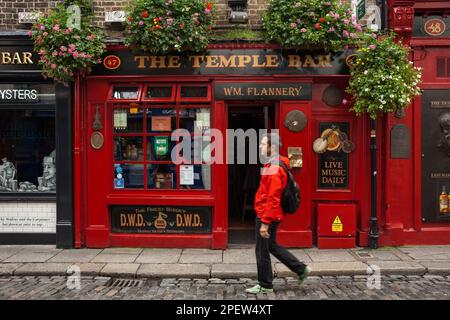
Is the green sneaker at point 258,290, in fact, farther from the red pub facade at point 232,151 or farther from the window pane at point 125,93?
the window pane at point 125,93

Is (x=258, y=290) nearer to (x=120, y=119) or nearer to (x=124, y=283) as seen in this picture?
(x=124, y=283)

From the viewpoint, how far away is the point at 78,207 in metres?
8.11

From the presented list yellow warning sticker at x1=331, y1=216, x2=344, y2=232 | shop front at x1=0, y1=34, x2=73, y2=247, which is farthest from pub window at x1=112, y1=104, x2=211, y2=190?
yellow warning sticker at x1=331, y1=216, x2=344, y2=232

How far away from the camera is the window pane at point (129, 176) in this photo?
27.1ft

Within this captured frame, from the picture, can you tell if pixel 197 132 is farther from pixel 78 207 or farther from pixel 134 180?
pixel 78 207

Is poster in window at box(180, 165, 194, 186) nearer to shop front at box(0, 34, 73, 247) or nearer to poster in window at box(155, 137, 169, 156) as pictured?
poster in window at box(155, 137, 169, 156)

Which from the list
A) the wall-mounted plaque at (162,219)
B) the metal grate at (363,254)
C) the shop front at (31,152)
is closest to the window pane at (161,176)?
the wall-mounted plaque at (162,219)

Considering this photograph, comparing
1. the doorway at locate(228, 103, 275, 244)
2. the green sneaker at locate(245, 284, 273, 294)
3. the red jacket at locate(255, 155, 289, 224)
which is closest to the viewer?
the red jacket at locate(255, 155, 289, 224)

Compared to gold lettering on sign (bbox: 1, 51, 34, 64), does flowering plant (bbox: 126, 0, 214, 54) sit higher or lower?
higher

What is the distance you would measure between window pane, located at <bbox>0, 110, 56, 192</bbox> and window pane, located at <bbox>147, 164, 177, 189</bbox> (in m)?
1.81

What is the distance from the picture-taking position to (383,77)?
719 centimetres

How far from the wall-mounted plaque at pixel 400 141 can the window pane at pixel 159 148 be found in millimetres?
3875

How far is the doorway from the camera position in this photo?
917cm

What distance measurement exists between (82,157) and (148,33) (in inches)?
97.8
